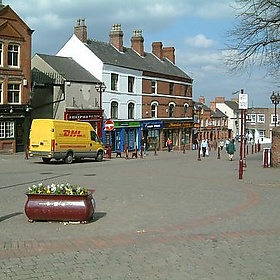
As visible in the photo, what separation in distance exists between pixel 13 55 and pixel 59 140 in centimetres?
1253

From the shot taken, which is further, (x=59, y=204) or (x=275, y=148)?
(x=275, y=148)

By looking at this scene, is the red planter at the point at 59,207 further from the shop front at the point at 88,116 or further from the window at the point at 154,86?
the window at the point at 154,86

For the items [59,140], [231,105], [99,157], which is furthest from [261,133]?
[59,140]

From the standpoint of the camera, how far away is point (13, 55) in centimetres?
3897

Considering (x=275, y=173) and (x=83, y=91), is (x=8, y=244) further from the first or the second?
(x=83, y=91)

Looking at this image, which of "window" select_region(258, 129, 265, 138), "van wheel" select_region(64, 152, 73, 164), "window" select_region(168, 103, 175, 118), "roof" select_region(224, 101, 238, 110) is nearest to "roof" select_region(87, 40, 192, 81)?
"window" select_region(168, 103, 175, 118)

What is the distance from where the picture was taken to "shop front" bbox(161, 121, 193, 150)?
196ft

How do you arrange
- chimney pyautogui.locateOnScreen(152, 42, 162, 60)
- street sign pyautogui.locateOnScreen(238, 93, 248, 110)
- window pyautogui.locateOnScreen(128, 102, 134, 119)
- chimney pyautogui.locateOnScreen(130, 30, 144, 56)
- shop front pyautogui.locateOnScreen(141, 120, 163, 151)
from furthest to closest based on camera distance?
1. chimney pyautogui.locateOnScreen(152, 42, 162, 60)
2. chimney pyautogui.locateOnScreen(130, 30, 144, 56)
3. shop front pyautogui.locateOnScreen(141, 120, 163, 151)
4. window pyautogui.locateOnScreen(128, 102, 134, 119)
5. street sign pyautogui.locateOnScreen(238, 93, 248, 110)

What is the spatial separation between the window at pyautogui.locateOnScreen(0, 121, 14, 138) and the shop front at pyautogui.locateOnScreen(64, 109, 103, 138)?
572 centimetres

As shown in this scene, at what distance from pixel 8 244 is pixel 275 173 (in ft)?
59.2

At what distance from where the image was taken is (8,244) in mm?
8586

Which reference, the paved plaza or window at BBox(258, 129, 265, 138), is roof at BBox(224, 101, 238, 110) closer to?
window at BBox(258, 129, 265, 138)

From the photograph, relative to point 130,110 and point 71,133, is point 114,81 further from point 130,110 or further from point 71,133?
point 71,133

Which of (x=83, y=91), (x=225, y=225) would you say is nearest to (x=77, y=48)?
(x=83, y=91)
